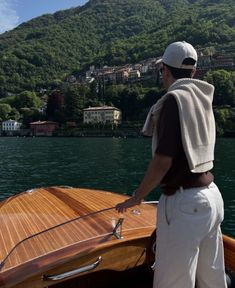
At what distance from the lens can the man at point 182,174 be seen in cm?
269

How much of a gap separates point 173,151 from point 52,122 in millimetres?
139277

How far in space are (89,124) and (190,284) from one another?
420 ft

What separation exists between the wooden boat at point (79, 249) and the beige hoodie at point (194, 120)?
107 centimetres

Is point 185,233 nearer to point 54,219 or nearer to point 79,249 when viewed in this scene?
point 79,249

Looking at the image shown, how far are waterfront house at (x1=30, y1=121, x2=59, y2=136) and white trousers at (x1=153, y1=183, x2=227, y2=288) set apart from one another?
438 ft

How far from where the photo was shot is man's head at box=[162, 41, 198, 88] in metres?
2.89

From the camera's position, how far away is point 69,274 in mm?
3426

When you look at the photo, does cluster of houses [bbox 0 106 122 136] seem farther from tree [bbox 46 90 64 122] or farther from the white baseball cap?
the white baseball cap

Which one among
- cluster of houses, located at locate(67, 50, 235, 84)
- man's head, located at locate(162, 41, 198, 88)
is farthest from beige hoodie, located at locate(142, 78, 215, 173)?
cluster of houses, located at locate(67, 50, 235, 84)

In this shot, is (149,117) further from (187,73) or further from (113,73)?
(113,73)

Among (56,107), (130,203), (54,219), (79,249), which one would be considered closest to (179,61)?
(130,203)

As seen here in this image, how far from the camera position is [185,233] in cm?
271

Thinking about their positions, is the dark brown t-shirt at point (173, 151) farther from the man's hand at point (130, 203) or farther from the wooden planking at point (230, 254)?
the wooden planking at point (230, 254)

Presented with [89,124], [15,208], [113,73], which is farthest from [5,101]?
[15,208]
